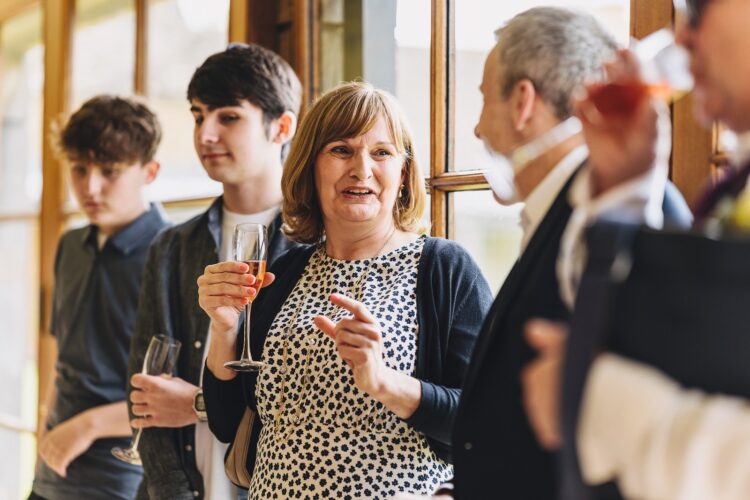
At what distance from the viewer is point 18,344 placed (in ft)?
14.2

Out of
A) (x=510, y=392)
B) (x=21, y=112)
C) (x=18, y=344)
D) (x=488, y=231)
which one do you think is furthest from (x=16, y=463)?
(x=510, y=392)

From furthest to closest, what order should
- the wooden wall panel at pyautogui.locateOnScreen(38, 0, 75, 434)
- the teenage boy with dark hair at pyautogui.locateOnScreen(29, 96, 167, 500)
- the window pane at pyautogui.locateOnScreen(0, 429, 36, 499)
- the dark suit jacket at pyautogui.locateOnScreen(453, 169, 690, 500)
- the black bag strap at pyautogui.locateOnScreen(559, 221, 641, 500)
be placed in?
the window pane at pyautogui.locateOnScreen(0, 429, 36, 499) → the wooden wall panel at pyautogui.locateOnScreen(38, 0, 75, 434) → the teenage boy with dark hair at pyautogui.locateOnScreen(29, 96, 167, 500) → the dark suit jacket at pyautogui.locateOnScreen(453, 169, 690, 500) → the black bag strap at pyautogui.locateOnScreen(559, 221, 641, 500)

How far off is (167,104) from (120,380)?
3.30 ft

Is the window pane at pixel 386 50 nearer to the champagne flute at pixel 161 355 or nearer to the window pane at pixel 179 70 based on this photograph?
the window pane at pixel 179 70

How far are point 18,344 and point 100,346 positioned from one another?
1850 millimetres

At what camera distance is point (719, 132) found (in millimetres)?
1480

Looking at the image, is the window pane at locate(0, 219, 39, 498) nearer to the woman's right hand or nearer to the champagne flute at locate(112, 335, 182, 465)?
the champagne flute at locate(112, 335, 182, 465)

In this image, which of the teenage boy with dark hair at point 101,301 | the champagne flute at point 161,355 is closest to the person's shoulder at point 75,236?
the teenage boy with dark hair at point 101,301

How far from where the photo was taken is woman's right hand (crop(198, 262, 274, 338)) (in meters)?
1.76

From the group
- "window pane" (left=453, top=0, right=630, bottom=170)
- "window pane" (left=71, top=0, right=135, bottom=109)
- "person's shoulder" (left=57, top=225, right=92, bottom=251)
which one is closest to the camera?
"window pane" (left=453, top=0, right=630, bottom=170)

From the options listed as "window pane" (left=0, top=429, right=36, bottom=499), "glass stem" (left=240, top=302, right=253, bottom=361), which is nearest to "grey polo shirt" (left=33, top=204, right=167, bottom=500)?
"glass stem" (left=240, top=302, right=253, bottom=361)

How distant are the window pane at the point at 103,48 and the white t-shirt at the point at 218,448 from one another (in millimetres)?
1469

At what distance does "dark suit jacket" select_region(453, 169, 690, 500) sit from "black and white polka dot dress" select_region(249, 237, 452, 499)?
0.44m

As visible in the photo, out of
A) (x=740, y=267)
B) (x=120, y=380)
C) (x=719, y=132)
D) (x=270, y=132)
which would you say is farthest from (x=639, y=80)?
(x=120, y=380)
